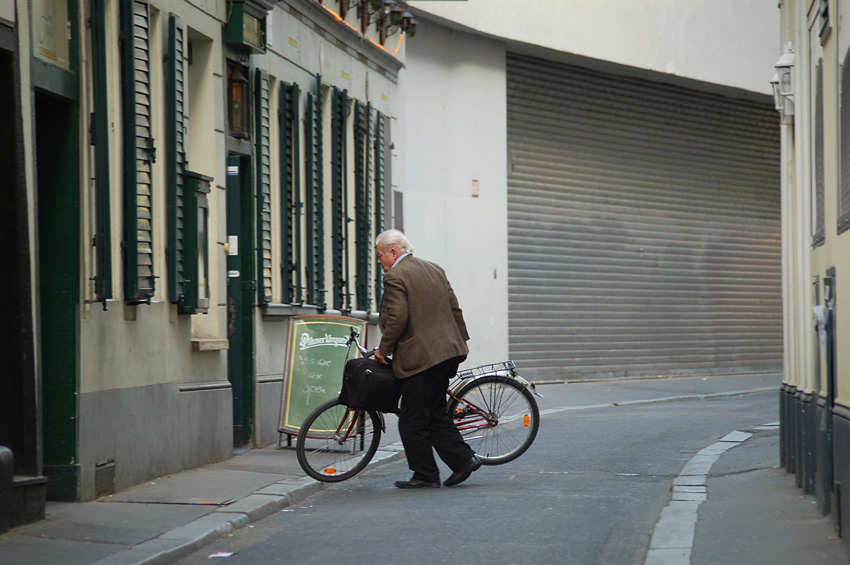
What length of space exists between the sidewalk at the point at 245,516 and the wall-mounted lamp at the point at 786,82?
2799 millimetres

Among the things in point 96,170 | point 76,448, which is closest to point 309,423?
point 76,448

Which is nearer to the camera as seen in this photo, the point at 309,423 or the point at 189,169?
the point at 309,423

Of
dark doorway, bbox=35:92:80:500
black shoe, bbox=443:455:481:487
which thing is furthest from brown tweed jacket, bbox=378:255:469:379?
dark doorway, bbox=35:92:80:500

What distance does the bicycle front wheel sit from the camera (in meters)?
9.04

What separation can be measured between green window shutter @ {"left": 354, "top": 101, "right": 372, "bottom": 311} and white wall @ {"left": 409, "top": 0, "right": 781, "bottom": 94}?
4.05 m

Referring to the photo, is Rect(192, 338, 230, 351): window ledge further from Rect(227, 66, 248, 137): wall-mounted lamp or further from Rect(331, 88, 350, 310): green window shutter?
Rect(331, 88, 350, 310): green window shutter

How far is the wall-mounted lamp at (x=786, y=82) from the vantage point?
916 centimetres

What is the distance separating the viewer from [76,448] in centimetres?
776

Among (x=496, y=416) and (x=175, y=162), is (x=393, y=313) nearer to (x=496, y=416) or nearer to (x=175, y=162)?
(x=496, y=416)

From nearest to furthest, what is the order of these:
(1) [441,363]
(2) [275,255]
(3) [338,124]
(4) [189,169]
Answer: (1) [441,363]
(4) [189,169]
(2) [275,255]
(3) [338,124]

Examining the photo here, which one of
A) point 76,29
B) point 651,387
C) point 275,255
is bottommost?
point 651,387

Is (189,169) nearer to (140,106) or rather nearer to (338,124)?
(140,106)

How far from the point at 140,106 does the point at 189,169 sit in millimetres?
1617

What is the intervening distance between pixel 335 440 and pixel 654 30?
16.0 metres
